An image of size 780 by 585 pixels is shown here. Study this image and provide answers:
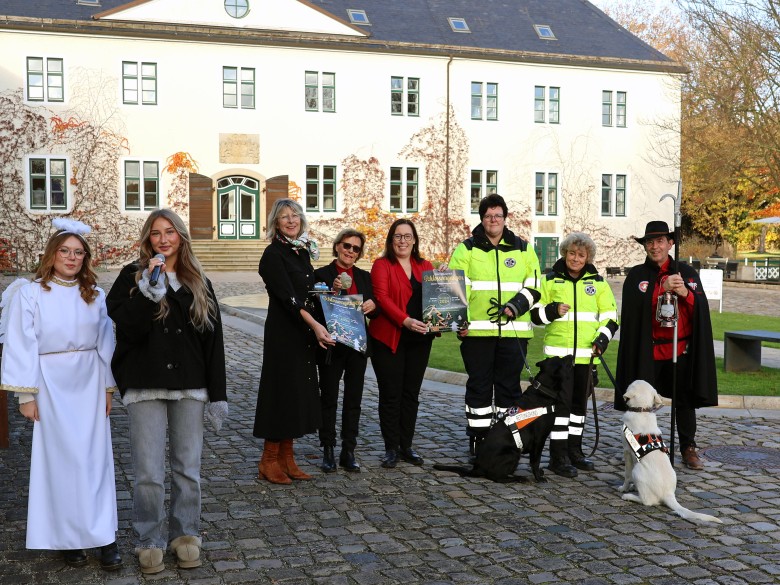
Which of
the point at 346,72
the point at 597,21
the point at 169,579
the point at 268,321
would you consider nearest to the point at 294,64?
the point at 346,72

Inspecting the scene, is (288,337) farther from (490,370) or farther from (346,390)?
(490,370)

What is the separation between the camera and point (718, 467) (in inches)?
297

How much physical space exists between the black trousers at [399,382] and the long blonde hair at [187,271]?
2.42 m

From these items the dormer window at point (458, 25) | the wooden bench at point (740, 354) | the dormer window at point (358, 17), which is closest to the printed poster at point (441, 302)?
the wooden bench at point (740, 354)

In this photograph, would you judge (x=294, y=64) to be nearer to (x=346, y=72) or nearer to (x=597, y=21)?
(x=346, y=72)

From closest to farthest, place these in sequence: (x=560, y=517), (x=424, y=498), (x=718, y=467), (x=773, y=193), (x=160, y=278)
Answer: (x=160, y=278), (x=560, y=517), (x=424, y=498), (x=718, y=467), (x=773, y=193)

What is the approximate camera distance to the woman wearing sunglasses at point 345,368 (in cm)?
716

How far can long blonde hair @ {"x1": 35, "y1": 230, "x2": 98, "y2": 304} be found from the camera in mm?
4993

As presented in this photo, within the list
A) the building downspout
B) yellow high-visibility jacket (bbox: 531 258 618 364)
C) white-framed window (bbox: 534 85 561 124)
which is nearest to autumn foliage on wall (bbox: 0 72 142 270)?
the building downspout

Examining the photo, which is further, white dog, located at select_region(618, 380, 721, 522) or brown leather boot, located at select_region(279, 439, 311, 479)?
brown leather boot, located at select_region(279, 439, 311, 479)

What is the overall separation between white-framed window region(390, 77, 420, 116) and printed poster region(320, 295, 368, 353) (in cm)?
3127

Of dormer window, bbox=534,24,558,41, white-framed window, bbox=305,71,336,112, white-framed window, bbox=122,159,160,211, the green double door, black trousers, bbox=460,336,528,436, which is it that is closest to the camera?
black trousers, bbox=460,336,528,436

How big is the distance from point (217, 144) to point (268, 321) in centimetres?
2963

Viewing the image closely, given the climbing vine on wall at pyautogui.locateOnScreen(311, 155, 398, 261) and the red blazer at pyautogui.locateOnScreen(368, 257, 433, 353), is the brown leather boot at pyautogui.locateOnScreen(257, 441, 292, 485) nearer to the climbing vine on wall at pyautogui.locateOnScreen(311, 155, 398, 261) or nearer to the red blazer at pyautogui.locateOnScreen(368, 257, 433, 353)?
the red blazer at pyautogui.locateOnScreen(368, 257, 433, 353)
